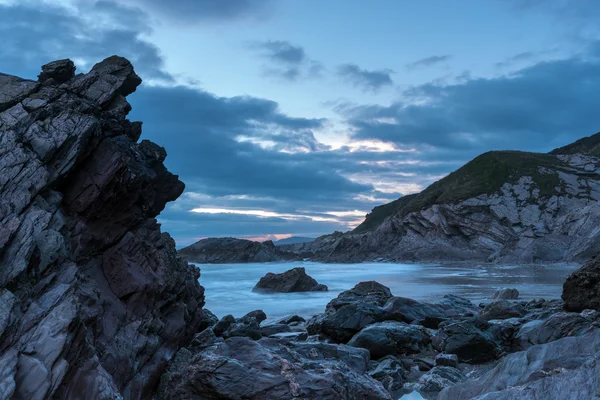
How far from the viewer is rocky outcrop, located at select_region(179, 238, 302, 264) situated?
84.7m

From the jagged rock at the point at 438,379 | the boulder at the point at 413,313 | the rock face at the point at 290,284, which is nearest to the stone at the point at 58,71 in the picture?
the jagged rock at the point at 438,379

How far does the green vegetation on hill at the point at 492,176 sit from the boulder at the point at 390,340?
6982cm

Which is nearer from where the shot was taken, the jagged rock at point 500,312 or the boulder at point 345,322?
the boulder at point 345,322

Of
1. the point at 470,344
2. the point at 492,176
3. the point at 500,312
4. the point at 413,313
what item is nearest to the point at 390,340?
the point at 470,344

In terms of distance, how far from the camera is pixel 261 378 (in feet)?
24.4

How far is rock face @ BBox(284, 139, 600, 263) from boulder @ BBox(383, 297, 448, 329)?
41.0 m

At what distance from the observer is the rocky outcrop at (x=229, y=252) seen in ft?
278

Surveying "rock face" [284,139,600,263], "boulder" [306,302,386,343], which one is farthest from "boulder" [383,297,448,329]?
"rock face" [284,139,600,263]

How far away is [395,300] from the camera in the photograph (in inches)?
627

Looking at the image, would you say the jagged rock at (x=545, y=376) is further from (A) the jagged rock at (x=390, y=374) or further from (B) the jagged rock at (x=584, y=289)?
(B) the jagged rock at (x=584, y=289)

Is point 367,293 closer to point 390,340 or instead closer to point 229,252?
point 390,340

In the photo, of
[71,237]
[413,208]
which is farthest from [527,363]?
[413,208]

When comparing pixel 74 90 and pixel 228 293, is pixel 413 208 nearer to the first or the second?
pixel 228 293

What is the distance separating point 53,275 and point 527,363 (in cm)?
663
